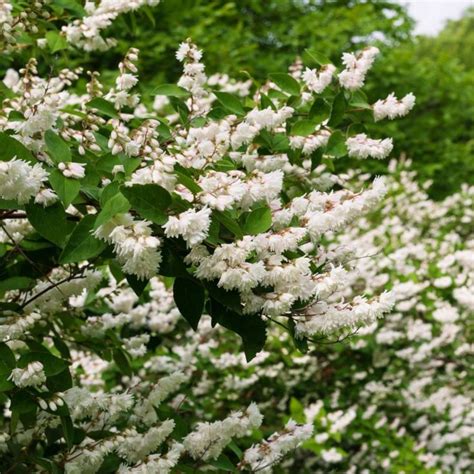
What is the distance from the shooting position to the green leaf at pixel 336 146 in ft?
6.95

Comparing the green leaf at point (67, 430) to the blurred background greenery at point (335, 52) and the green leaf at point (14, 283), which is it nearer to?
the green leaf at point (14, 283)

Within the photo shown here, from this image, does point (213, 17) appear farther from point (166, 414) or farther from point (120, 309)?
point (166, 414)

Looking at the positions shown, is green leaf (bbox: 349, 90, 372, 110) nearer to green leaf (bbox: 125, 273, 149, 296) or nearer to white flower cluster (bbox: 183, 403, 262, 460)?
green leaf (bbox: 125, 273, 149, 296)

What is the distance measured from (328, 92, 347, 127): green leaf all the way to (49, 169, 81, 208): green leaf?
0.93m

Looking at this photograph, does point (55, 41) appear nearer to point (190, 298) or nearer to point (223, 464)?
point (190, 298)

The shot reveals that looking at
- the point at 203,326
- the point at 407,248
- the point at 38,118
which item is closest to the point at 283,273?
the point at 38,118

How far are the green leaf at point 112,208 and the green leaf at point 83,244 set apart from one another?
0.09 metres

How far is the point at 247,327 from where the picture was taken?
5.47 feet

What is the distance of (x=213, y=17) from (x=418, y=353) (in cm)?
560

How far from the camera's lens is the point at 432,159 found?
12023 mm

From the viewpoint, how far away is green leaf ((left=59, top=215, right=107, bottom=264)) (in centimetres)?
144

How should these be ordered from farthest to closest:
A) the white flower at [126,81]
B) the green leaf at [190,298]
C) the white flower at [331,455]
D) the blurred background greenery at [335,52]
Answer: the blurred background greenery at [335,52] → the white flower at [331,455] → the white flower at [126,81] → the green leaf at [190,298]

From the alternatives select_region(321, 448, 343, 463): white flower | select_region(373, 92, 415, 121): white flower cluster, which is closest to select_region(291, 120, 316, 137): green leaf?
select_region(373, 92, 415, 121): white flower cluster

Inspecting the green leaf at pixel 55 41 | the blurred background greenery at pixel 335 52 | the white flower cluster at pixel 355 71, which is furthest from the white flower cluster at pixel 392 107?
the blurred background greenery at pixel 335 52
